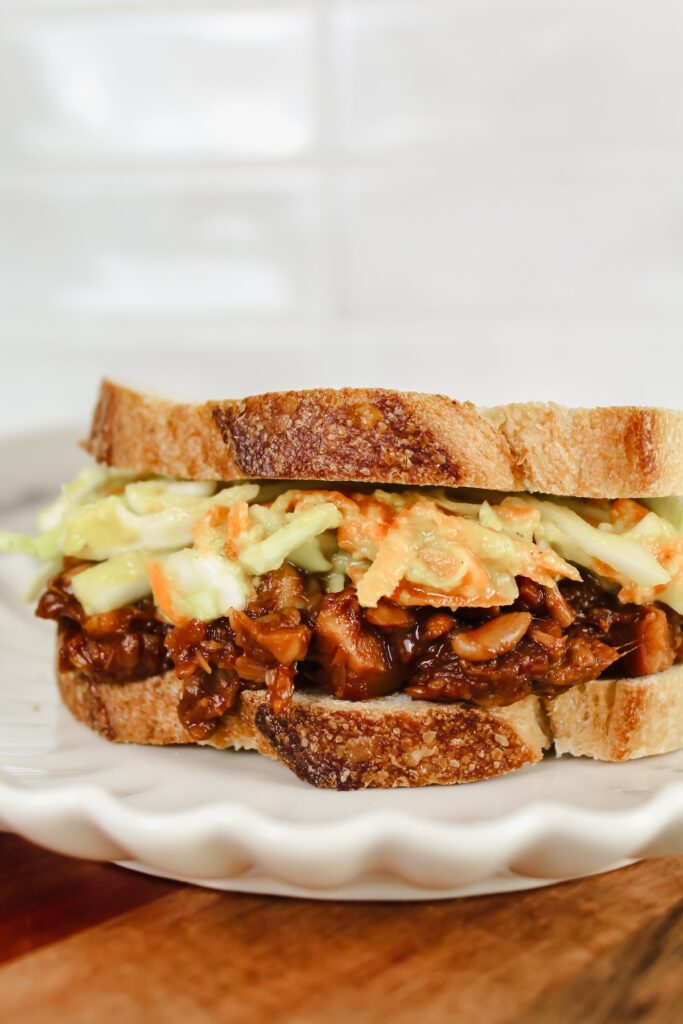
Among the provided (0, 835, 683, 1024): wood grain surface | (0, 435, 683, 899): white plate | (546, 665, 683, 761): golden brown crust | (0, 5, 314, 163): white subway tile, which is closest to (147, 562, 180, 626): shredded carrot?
(0, 435, 683, 899): white plate

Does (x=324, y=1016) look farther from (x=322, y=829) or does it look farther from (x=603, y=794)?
(x=603, y=794)

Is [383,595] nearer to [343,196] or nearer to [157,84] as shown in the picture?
[343,196]

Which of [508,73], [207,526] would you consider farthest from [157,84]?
[207,526]

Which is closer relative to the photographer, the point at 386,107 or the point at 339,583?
the point at 339,583

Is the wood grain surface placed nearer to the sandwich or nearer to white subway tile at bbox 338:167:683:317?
the sandwich

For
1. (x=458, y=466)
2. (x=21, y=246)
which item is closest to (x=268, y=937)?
(x=458, y=466)

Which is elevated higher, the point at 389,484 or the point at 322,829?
the point at 389,484

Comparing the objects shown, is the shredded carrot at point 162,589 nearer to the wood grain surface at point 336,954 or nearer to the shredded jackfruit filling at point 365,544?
the shredded jackfruit filling at point 365,544
